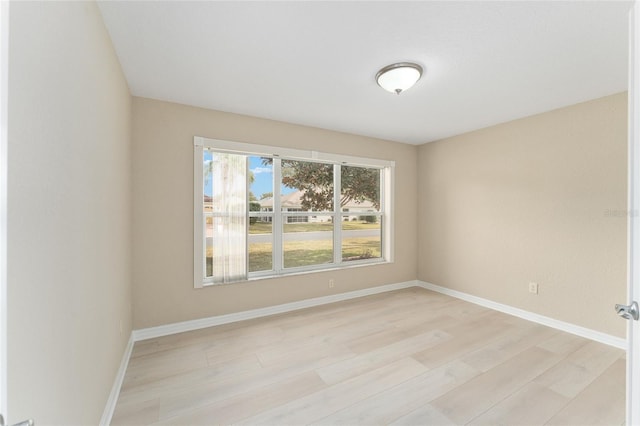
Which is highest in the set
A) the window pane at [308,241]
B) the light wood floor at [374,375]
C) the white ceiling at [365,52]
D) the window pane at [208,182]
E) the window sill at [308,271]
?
the white ceiling at [365,52]

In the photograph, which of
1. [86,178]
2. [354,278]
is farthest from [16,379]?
[354,278]

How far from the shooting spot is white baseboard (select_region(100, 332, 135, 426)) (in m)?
1.65

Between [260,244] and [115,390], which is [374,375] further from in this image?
[260,244]

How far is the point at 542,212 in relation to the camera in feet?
10.6

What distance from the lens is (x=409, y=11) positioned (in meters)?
1.60

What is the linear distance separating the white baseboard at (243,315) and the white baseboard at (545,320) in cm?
110

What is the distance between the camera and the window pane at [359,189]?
429 centimetres

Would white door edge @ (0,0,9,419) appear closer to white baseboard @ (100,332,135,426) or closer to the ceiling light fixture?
white baseboard @ (100,332,135,426)

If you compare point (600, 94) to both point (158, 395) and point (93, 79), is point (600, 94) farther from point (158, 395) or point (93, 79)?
point (158, 395)

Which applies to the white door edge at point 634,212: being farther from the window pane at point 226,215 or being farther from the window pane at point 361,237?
the window pane at point 361,237

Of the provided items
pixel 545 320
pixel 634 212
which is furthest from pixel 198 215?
pixel 545 320

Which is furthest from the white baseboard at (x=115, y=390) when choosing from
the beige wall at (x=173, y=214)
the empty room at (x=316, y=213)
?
the beige wall at (x=173, y=214)

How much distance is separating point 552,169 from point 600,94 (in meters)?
0.83

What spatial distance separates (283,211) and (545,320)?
3508 mm
